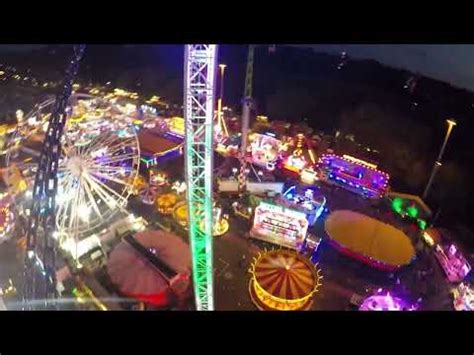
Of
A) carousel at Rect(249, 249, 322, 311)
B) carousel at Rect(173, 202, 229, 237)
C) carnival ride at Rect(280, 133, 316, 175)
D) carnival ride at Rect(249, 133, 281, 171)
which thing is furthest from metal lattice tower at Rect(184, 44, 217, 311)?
carnival ride at Rect(280, 133, 316, 175)

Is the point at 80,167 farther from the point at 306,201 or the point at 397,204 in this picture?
the point at 397,204

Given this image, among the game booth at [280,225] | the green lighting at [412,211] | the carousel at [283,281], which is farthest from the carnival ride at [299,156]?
the carousel at [283,281]

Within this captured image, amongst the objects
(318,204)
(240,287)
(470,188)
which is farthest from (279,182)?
(470,188)

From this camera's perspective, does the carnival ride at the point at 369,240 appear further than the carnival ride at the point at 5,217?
No

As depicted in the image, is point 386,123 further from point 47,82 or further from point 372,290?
point 47,82

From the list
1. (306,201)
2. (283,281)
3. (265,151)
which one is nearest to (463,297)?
(283,281)

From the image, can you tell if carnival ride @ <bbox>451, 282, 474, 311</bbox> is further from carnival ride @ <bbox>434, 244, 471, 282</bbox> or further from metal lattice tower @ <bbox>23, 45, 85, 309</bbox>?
metal lattice tower @ <bbox>23, 45, 85, 309</bbox>

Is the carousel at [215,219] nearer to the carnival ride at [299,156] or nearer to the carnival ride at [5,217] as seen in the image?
the carnival ride at [299,156]
